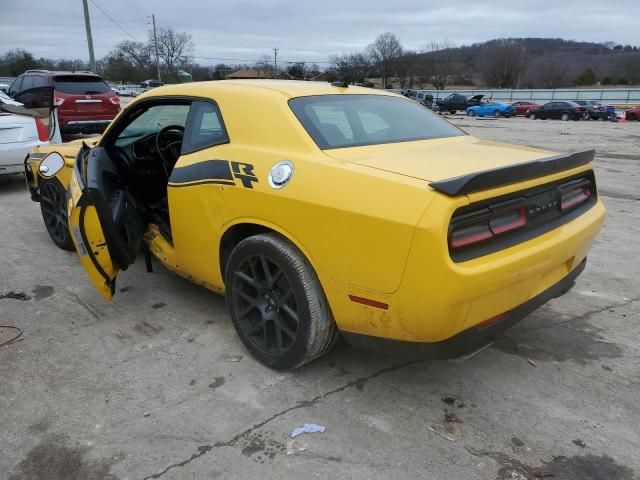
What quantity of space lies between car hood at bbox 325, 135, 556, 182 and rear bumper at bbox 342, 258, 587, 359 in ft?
2.28

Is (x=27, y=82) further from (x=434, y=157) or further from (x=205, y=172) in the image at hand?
(x=434, y=157)

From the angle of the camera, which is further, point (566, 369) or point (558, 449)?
point (566, 369)

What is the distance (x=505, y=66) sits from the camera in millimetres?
83750

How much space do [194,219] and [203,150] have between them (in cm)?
43

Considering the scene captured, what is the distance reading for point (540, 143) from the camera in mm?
17016

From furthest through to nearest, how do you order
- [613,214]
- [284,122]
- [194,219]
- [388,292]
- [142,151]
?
1. [613,214]
2. [142,151]
3. [194,219]
4. [284,122]
5. [388,292]

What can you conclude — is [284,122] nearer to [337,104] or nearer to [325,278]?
[337,104]

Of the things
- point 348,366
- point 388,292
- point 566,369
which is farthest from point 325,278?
point 566,369

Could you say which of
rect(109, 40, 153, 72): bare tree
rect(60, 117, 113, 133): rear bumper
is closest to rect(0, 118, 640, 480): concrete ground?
rect(60, 117, 113, 133): rear bumper

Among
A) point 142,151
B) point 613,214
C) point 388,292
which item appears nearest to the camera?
point 388,292

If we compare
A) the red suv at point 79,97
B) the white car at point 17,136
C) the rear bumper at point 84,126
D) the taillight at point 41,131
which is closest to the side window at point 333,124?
the white car at point 17,136

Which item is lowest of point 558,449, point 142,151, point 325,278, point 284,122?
point 558,449

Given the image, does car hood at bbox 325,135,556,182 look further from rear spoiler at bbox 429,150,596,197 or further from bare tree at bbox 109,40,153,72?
bare tree at bbox 109,40,153,72

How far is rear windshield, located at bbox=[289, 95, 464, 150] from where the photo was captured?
283 cm
